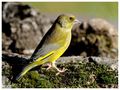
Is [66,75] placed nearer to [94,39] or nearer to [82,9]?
[94,39]

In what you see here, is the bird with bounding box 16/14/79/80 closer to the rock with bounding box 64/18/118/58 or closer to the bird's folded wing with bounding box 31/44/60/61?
the bird's folded wing with bounding box 31/44/60/61

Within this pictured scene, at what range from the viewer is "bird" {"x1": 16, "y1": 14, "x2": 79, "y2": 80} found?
27.2ft

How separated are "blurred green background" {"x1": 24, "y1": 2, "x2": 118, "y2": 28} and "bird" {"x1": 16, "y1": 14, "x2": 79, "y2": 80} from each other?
6.75 feet

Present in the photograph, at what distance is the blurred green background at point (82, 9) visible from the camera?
1090cm

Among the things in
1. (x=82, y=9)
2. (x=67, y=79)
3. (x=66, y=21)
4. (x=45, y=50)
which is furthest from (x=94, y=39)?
(x=45, y=50)

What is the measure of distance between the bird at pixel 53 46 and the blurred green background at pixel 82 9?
2057 mm

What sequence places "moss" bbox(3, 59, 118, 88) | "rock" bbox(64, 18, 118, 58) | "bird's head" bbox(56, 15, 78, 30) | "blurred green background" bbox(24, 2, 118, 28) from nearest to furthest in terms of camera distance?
"moss" bbox(3, 59, 118, 88)
"bird's head" bbox(56, 15, 78, 30)
"rock" bbox(64, 18, 118, 58)
"blurred green background" bbox(24, 2, 118, 28)

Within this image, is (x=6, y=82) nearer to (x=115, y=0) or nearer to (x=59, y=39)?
(x=59, y=39)

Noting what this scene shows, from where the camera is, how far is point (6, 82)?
8430mm

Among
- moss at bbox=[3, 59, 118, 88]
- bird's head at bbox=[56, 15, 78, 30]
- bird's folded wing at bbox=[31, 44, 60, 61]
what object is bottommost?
moss at bbox=[3, 59, 118, 88]

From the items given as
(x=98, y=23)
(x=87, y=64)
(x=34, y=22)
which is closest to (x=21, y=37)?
(x=34, y=22)

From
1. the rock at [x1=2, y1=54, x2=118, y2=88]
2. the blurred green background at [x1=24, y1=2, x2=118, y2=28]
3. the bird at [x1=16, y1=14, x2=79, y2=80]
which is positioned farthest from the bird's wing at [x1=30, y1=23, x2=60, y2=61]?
the blurred green background at [x1=24, y1=2, x2=118, y2=28]

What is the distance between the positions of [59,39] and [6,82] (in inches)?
37.9

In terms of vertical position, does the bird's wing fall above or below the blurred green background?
below
